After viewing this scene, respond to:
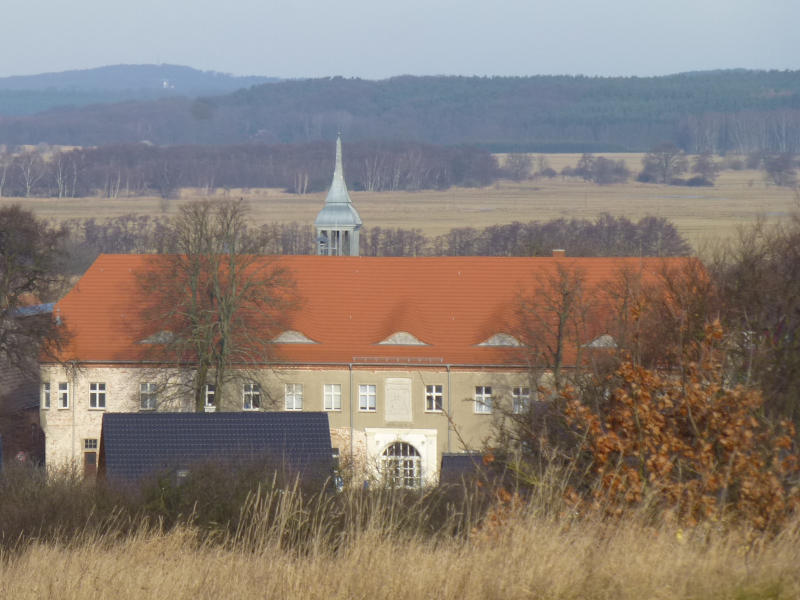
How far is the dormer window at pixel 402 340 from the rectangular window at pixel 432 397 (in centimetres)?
161

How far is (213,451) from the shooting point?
2403 centimetres

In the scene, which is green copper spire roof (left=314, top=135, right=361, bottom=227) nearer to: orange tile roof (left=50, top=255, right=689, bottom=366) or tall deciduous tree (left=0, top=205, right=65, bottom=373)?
orange tile roof (left=50, top=255, right=689, bottom=366)

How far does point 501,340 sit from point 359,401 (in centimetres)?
482

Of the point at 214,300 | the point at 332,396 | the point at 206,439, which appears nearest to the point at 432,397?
the point at 332,396

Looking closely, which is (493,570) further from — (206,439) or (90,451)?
(90,451)

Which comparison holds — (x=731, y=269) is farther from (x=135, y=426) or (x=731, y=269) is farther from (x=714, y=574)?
(x=714, y=574)

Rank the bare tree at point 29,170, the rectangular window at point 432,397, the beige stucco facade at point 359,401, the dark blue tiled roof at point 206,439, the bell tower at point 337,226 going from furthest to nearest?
the bare tree at point 29,170, the bell tower at point 337,226, the rectangular window at point 432,397, the beige stucco facade at point 359,401, the dark blue tiled roof at point 206,439

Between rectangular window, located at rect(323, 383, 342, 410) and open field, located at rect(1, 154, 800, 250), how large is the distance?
292 ft

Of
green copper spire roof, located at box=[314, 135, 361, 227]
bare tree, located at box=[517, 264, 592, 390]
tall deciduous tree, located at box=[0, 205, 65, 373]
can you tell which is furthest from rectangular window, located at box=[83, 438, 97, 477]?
green copper spire roof, located at box=[314, 135, 361, 227]

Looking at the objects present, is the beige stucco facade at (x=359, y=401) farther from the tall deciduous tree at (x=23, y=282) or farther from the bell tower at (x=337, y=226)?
the bell tower at (x=337, y=226)

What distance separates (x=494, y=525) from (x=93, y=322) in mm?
32711

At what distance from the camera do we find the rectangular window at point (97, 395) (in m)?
37.8

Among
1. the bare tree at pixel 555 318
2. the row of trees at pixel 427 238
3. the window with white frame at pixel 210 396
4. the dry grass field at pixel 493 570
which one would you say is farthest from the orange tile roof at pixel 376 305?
the row of trees at pixel 427 238

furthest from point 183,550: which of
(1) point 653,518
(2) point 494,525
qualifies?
(1) point 653,518
